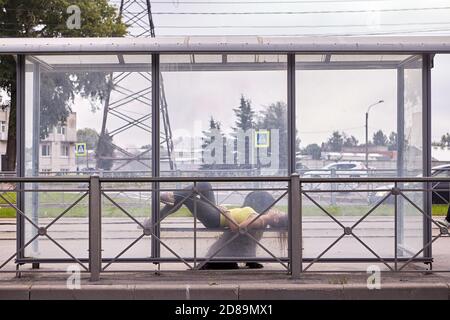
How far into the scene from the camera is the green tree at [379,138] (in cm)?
827

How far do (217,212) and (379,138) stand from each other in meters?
2.35

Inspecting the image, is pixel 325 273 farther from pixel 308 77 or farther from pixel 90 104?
Answer: pixel 90 104

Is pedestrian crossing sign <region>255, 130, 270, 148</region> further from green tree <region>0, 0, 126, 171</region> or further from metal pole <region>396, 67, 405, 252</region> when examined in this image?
green tree <region>0, 0, 126, 171</region>

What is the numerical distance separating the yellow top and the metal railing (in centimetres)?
12

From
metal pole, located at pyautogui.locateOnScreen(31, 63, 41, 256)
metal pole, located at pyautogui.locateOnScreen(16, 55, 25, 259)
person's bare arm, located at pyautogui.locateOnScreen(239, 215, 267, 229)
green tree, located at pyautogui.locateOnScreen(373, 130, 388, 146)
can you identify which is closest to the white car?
green tree, located at pyautogui.locateOnScreen(373, 130, 388, 146)

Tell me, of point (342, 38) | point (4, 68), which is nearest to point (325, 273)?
point (342, 38)

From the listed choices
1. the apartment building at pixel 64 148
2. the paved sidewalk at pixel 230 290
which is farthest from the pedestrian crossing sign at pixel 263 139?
the apartment building at pixel 64 148

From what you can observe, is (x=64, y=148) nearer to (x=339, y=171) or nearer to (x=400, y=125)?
(x=339, y=171)

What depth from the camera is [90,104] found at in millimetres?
8172

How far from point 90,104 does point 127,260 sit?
2.03 m

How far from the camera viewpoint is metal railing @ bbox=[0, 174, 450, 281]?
7.00 m

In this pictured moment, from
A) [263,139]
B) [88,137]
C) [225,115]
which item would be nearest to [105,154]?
[88,137]

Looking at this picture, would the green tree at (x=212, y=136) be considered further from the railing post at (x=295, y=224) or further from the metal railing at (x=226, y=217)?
the railing post at (x=295, y=224)

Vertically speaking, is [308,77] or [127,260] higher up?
[308,77]
